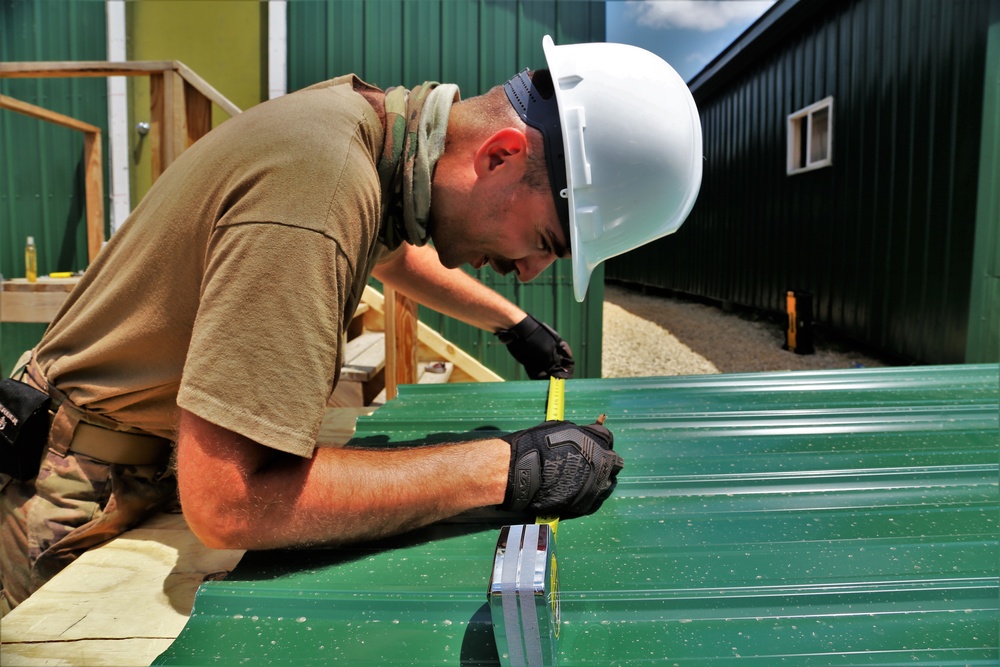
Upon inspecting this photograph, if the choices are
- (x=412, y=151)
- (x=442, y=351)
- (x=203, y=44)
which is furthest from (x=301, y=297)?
(x=203, y=44)

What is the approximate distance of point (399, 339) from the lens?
4570mm

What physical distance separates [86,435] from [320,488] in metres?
0.83

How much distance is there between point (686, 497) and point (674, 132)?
986 millimetres

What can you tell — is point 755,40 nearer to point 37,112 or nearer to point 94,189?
point 94,189

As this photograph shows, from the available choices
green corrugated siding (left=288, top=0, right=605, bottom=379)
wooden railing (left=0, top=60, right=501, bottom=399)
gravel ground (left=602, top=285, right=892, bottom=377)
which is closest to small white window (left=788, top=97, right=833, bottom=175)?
gravel ground (left=602, top=285, right=892, bottom=377)

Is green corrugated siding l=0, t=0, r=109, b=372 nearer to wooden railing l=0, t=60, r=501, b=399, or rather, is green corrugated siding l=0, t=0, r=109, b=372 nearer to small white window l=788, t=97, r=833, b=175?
wooden railing l=0, t=60, r=501, b=399

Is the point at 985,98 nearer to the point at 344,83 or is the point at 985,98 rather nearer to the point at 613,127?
the point at 613,127

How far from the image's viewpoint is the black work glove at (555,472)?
1693mm

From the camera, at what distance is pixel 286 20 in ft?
22.1

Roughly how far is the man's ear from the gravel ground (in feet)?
21.9

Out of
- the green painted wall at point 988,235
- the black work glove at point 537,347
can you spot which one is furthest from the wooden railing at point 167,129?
the green painted wall at point 988,235

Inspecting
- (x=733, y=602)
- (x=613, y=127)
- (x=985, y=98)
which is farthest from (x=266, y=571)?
(x=985, y=98)

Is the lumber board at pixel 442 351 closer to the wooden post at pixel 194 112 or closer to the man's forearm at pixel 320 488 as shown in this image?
the wooden post at pixel 194 112

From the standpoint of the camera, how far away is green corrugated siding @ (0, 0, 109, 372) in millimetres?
6805
